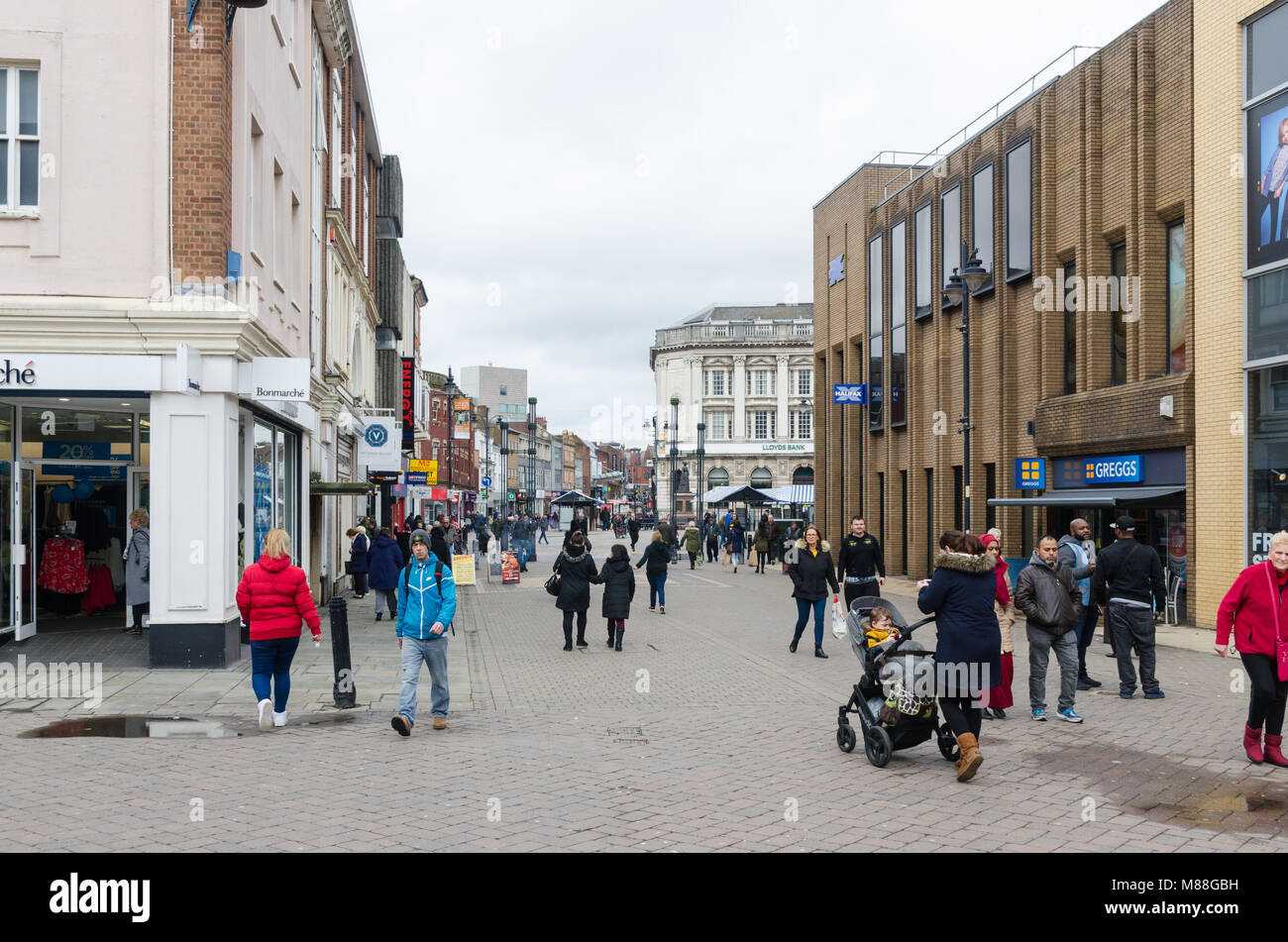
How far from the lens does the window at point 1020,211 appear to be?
23844 mm

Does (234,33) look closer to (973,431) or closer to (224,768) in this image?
(224,768)

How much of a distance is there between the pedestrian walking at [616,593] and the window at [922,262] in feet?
55.6

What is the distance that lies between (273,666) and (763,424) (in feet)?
284

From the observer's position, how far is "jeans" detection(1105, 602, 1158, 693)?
434 inches

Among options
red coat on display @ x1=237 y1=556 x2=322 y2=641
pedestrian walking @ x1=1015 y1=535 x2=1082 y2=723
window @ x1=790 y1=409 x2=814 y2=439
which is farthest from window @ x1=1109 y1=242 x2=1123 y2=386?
window @ x1=790 y1=409 x2=814 y2=439

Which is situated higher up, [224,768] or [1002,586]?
[1002,586]

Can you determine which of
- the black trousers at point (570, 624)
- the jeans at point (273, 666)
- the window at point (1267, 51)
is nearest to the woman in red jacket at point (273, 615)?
the jeans at point (273, 666)

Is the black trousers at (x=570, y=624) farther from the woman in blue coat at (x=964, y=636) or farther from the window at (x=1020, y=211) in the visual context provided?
the window at (x=1020, y=211)

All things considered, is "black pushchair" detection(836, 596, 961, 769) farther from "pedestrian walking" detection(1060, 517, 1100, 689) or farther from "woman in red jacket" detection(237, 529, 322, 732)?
"woman in red jacket" detection(237, 529, 322, 732)

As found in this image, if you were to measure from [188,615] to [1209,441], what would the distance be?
49.1 feet

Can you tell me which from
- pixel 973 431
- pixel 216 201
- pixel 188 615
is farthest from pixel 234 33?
pixel 973 431

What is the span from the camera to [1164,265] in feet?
63.4

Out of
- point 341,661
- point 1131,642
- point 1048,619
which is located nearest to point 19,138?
point 341,661

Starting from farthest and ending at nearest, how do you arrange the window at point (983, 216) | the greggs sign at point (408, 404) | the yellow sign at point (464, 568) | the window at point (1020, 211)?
1. the greggs sign at point (408, 404)
2. the window at point (983, 216)
3. the window at point (1020, 211)
4. the yellow sign at point (464, 568)
